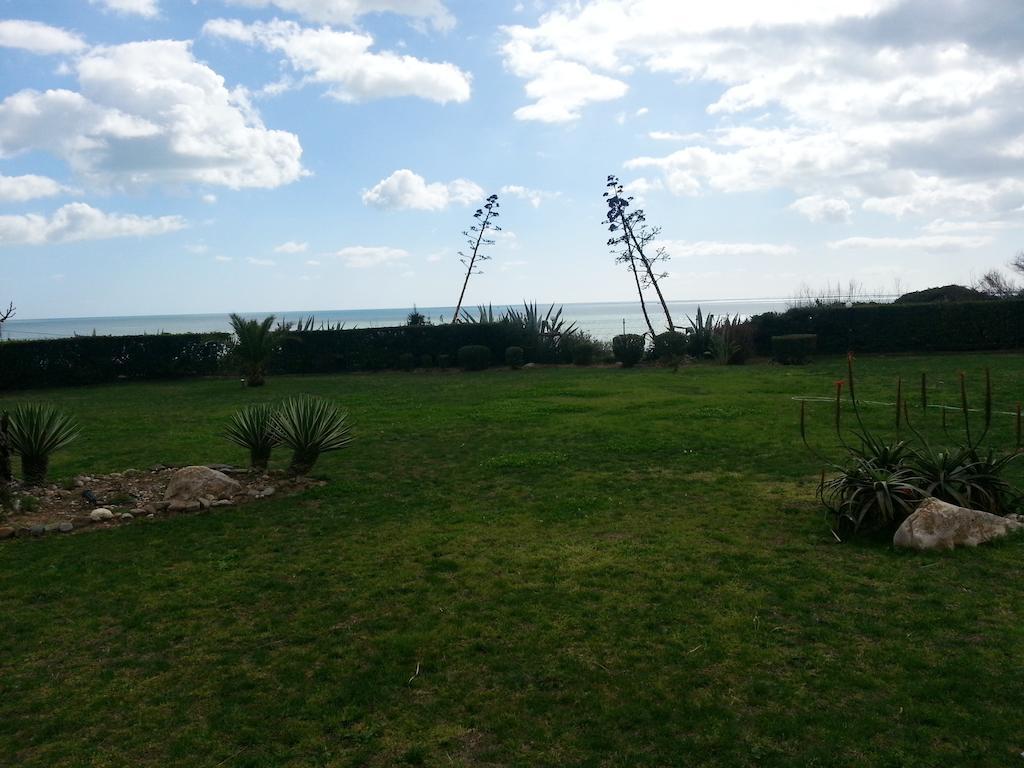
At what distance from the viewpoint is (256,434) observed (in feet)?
28.8

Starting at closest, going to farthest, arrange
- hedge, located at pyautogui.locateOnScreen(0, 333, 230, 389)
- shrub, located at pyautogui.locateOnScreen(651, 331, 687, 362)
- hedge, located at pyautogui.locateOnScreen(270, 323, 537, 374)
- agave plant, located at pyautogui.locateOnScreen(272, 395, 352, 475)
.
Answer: agave plant, located at pyautogui.locateOnScreen(272, 395, 352, 475) → hedge, located at pyautogui.locateOnScreen(0, 333, 230, 389) → shrub, located at pyautogui.locateOnScreen(651, 331, 687, 362) → hedge, located at pyautogui.locateOnScreen(270, 323, 537, 374)

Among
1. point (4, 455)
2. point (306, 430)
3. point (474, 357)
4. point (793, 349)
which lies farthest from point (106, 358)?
point (793, 349)

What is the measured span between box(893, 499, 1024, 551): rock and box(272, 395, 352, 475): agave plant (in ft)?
18.7

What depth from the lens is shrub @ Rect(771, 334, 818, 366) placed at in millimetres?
22156

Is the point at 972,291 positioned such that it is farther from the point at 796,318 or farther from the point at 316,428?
the point at 316,428

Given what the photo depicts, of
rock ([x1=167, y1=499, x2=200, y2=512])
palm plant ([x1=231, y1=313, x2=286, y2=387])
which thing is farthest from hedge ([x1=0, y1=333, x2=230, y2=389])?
Result: rock ([x1=167, y1=499, x2=200, y2=512])

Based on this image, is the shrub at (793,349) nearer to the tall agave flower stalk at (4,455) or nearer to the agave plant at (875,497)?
the agave plant at (875,497)

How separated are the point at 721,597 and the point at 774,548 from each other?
3.78 ft

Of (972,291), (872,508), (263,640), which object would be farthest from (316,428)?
(972,291)

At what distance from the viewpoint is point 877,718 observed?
135 inches

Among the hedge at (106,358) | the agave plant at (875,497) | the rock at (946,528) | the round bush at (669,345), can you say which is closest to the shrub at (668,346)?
the round bush at (669,345)

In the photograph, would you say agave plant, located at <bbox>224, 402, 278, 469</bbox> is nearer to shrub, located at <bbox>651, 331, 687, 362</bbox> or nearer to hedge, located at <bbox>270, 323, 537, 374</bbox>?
hedge, located at <bbox>270, 323, 537, 374</bbox>

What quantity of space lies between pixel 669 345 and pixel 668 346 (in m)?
0.06

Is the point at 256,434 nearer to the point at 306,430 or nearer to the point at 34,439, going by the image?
the point at 306,430
